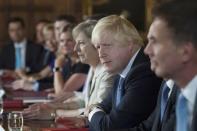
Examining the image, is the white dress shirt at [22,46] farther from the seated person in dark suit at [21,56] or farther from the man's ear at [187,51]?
the man's ear at [187,51]

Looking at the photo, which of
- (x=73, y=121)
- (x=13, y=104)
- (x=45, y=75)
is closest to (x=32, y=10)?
(x=45, y=75)

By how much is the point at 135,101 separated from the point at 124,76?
20 cm

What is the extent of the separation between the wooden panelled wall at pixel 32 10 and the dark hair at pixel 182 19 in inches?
278

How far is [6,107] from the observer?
3.59 metres

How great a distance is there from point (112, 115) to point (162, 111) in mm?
480

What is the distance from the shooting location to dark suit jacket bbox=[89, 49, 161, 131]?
8.66 feet

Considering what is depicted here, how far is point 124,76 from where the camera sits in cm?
279

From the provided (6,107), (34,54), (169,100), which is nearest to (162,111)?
(169,100)

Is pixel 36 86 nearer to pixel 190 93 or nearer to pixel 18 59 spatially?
pixel 18 59

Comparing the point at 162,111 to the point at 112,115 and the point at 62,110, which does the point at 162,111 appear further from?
the point at 62,110

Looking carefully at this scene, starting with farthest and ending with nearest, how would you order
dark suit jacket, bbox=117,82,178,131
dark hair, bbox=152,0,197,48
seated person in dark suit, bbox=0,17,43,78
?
seated person in dark suit, bbox=0,17,43,78 < dark suit jacket, bbox=117,82,178,131 < dark hair, bbox=152,0,197,48

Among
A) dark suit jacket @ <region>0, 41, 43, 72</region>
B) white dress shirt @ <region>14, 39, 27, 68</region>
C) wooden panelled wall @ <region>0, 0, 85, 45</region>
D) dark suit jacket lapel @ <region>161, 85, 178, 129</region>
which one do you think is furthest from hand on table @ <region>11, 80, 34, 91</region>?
wooden panelled wall @ <region>0, 0, 85, 45</region>

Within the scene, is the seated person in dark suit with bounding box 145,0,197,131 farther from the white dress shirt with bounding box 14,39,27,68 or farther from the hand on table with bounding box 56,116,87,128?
the white dress shirt with bounding box 14,39,27,68

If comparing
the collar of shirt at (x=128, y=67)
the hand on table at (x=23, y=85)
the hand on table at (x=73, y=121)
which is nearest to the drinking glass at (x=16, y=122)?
the hand on table at (x=73, y=121)
